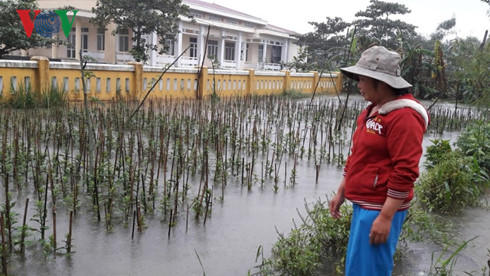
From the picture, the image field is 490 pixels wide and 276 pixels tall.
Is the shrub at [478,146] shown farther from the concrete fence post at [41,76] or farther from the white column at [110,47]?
the white column at [110,47]

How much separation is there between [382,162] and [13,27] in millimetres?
13731

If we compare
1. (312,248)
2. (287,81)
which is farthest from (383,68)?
(287,81)

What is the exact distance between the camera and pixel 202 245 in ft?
10.9

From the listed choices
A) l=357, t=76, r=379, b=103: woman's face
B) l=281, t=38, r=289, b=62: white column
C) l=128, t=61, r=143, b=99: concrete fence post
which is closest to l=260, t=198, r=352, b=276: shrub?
l=357, t=76, r=379, b=103: woman's face

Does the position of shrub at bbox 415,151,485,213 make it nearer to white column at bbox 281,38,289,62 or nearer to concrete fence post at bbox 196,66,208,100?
concrete fence post at bbox 196,66,208,100

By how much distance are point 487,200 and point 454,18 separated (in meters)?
41.5

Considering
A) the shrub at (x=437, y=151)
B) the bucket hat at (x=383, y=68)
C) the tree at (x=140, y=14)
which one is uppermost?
the tree at (x=140, y=14)

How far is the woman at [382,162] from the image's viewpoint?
1.93 m

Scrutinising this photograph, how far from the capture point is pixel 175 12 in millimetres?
19625

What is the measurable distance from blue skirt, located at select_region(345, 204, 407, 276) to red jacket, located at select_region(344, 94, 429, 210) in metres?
0.06

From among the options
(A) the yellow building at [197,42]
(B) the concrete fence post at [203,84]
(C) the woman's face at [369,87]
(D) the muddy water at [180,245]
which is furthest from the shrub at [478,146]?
(A) the yellow building at [197,42]

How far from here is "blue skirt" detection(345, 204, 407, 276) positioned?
2049mm

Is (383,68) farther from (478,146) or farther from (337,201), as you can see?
(478,146)

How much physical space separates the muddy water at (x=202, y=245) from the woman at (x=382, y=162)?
0.57m
